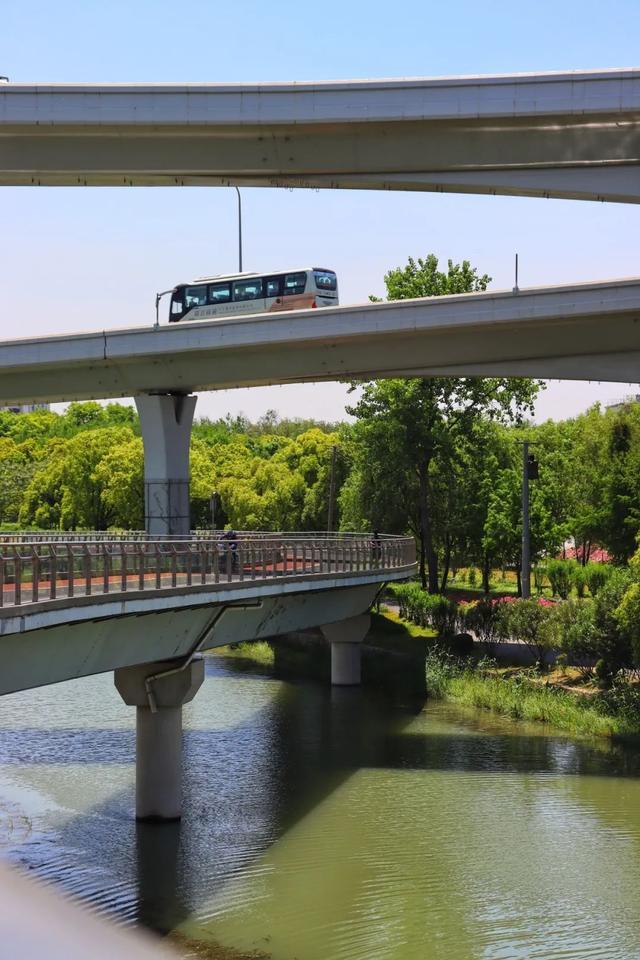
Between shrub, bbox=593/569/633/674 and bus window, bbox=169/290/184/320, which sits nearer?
shrub, bbox=593/569/633/674

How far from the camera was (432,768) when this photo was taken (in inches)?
1165

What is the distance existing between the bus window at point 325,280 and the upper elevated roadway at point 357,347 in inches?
201

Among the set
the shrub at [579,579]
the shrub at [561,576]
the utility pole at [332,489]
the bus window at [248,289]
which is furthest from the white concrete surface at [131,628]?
the utility pole at [332,489]

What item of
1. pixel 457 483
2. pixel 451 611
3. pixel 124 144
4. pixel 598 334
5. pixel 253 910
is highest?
pixel 124 144

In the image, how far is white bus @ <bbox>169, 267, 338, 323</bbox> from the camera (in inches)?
1694

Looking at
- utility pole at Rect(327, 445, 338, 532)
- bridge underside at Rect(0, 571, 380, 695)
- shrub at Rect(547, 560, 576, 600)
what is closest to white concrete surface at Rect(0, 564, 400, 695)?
bridge underside at Rect(0, 571, 380, 695)

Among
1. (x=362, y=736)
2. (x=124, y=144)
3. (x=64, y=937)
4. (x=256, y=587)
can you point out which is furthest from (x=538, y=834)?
(x=64, y=937)

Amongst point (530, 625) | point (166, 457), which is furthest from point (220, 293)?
point (530, 625)

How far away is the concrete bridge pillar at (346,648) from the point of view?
43281 millimetres

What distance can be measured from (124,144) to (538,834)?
19.4m

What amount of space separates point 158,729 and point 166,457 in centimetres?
Answer: 1541

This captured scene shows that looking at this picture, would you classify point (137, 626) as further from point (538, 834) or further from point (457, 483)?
point (457, 483)

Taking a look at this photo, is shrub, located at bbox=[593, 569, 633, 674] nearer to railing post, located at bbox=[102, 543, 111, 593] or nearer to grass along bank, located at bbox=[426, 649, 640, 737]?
grass along bank, located at bbox=[426, 649, 640, 737]

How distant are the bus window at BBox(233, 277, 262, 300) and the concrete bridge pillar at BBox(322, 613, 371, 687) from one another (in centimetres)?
1298
